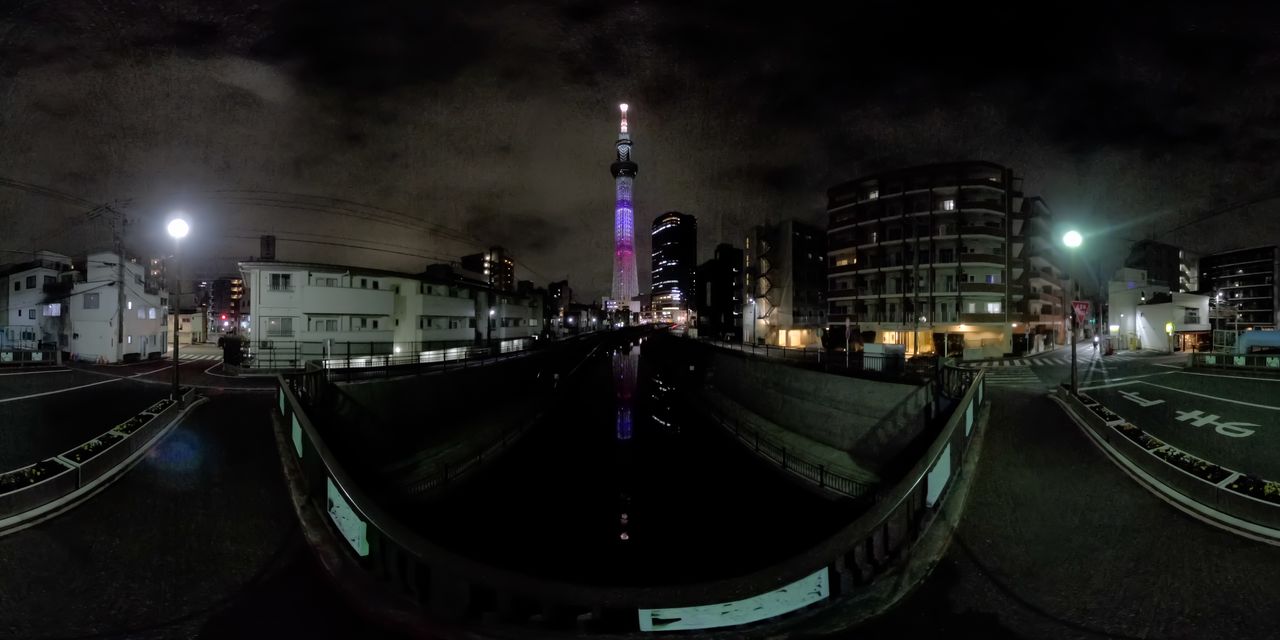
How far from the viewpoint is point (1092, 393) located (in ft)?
55.4

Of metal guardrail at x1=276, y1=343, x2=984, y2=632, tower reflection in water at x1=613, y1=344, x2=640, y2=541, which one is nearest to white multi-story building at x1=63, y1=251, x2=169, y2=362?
tower reflection in water at x1=613, y1=344, x2=640, y2=541

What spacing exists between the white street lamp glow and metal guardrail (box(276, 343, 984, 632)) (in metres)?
9.43

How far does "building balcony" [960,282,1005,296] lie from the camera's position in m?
40.4

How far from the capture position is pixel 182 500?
27.4 ft

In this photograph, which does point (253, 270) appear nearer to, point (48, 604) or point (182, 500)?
point (182, 500)

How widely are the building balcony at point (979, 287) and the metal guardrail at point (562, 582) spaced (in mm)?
42091

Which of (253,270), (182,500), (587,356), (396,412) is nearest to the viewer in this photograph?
(182,500)

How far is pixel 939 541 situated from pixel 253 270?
37914mm

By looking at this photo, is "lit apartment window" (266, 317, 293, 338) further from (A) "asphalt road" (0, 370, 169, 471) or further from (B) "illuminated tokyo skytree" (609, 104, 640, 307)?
(B) "illuminated tokyo skytree" (609, 104, 640, 307)

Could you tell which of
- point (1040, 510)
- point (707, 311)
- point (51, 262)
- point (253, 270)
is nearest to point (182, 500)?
point (1040, 510)

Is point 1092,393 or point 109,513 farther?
point 1092,393

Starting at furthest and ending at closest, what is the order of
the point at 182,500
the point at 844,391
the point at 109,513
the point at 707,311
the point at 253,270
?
the point at 707,311, the point at 253,270, the point at 844,391, the point at 182,500, the point at 109,513

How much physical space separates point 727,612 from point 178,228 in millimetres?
16822

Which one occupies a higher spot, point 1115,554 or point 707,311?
point 707,311
